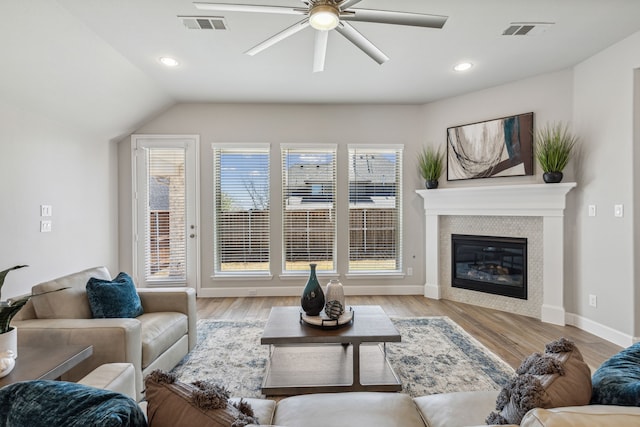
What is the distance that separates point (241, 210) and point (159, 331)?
8.32ft

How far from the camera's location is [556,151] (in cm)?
348

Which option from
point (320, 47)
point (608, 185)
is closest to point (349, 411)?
point (320, 47)

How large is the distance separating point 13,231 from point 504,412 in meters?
4.00

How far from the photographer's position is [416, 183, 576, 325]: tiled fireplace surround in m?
3.64

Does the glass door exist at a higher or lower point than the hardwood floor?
higher

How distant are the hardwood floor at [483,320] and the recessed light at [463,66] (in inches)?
114

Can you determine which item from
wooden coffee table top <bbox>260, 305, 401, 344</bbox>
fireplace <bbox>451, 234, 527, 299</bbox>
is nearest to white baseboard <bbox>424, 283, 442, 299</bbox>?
fireplace <bbox>451, 234, 527, 299</bbox>

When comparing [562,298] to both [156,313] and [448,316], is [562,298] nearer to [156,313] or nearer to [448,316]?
[448,316]

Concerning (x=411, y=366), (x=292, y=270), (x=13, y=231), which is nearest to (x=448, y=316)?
(x=411, y=366)

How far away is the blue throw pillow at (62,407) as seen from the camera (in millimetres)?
703

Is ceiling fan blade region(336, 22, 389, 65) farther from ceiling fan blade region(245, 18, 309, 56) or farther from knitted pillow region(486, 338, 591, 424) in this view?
knitted pillow region(486, 338, 591, 424)

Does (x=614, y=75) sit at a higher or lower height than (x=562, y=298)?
higher

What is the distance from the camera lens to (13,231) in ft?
9.73

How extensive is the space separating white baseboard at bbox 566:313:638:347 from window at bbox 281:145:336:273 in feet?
9.64
